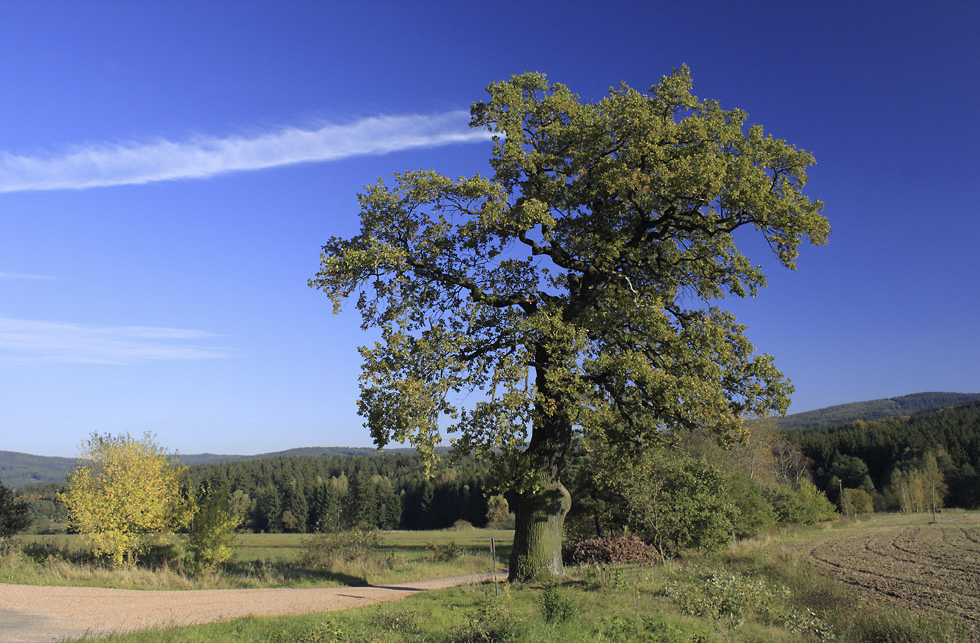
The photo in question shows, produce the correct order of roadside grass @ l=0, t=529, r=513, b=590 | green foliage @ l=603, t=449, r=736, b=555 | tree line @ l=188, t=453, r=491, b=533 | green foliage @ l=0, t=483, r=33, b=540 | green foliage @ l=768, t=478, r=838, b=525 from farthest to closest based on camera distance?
tree line @ l=188, t=453, r=491, b=533 < green foliage @ l=768, t=478, r=838, b=525 < green foliage @ l=0, t=483, r=33, b=540 < green foliage @ l=603, t=449, r=736, b=555 < roadside grass @ l=0, t=529, r=513, b=590

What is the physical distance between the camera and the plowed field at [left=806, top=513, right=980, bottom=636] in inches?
672

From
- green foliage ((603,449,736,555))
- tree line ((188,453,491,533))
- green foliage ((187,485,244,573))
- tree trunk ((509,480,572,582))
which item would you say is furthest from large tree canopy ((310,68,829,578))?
tree line ((188,453,491,533))

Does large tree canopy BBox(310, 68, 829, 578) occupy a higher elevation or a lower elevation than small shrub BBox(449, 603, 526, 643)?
higher

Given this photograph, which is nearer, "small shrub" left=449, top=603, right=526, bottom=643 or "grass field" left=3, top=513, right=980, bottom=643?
"small shrub" left=449, top=603, right=526, bottom=643

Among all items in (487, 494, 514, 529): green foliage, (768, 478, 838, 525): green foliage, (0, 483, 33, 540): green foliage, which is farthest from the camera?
(487, 494, 514, 529): green foliage

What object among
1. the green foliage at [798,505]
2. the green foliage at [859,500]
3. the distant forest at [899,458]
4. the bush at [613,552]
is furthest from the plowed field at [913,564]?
Answer: the distant forest at [899,458]

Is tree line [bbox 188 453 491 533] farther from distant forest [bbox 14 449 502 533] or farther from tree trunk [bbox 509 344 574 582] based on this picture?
tree trunk [bbox 509 344 574 582]

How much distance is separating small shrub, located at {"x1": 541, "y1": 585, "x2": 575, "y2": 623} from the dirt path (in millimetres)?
4922

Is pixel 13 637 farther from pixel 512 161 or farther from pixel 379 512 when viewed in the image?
pixel 379 512

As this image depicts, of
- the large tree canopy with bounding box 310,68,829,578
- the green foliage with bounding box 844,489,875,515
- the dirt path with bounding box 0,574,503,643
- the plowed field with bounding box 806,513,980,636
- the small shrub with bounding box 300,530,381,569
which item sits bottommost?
the green foliage with bounding box 844,489,875,515

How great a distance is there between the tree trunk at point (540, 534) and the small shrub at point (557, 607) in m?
4.03

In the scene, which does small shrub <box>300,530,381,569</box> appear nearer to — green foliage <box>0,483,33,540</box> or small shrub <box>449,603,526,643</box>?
small shrub <box>449,603,526,643</box>

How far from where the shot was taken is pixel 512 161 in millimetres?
14305

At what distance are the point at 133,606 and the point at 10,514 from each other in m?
27.8
